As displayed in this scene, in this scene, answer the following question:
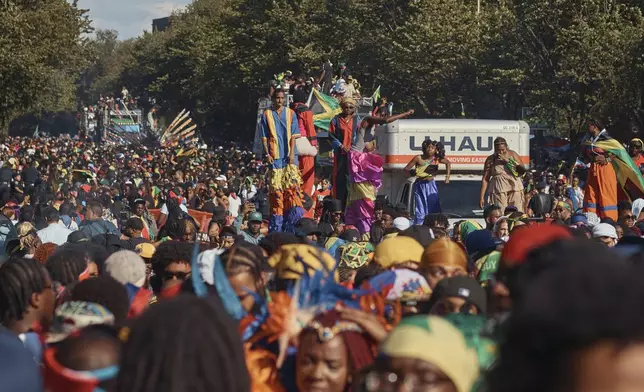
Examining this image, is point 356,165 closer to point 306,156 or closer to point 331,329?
point 306,156

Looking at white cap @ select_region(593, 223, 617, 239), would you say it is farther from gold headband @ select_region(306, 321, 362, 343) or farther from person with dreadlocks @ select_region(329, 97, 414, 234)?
gold headband @ select_region(306, 321, 362, 343)

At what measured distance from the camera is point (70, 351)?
3.76 meters

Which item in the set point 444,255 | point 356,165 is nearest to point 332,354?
point 444,255

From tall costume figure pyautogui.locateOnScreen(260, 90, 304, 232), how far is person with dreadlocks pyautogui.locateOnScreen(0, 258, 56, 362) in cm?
814

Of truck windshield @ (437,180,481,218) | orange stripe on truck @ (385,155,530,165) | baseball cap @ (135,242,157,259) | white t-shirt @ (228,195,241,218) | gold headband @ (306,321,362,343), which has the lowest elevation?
white t-shirt @ (228,195,241,218)

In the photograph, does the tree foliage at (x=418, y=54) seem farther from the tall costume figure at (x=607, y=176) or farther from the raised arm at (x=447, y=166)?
the tall costume figure at (x=607, y=176)

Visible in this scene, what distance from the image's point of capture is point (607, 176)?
14719 millimetres

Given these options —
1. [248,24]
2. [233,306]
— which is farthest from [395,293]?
[248,24]

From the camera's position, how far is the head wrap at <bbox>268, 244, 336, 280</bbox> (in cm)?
494

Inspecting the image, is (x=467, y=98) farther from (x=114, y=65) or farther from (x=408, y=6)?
(x=114, y=65)

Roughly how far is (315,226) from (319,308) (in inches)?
283

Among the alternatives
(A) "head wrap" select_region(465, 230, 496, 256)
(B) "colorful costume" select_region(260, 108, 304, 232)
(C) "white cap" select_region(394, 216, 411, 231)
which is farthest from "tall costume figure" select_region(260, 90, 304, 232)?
(A) "head wrap" select_region(465, 230, 496, 256)

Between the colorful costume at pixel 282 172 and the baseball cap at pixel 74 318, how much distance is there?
28.5ft

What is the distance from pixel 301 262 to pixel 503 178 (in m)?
9.77
